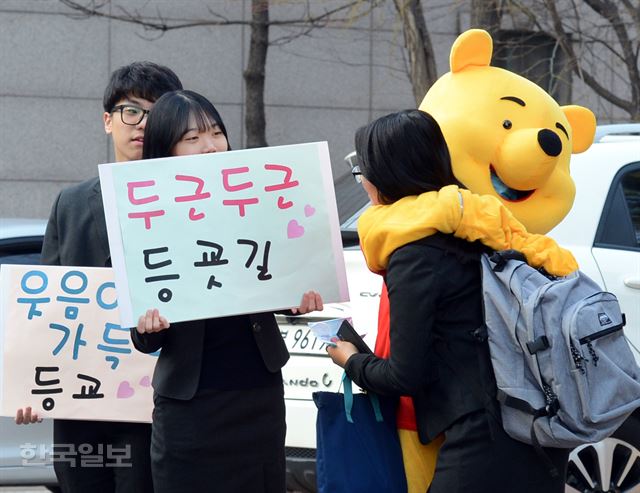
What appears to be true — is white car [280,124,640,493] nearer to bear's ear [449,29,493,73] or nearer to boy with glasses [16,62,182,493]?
A: boy with glasses [16,62,182,493]

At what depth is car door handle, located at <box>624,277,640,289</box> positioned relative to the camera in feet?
15.9

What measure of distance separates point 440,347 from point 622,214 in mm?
2479

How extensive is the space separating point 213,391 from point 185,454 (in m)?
0.20

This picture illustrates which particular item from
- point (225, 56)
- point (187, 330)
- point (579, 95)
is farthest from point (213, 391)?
point (579, 95)

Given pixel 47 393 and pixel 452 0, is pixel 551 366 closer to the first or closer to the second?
pixel 47 393

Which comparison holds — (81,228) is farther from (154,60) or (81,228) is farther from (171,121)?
(154,60)

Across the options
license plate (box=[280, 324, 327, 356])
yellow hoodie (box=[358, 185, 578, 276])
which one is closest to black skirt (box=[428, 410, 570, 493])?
yellow hoodie (box=[358, 185, 578, 276])

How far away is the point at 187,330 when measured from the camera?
10.4 feet

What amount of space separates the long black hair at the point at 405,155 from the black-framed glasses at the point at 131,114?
1006 millimetres

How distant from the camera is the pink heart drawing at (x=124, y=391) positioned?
3.51 m

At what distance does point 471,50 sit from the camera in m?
3.53

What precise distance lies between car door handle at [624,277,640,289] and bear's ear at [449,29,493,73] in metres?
1.68

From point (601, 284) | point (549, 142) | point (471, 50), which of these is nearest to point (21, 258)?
point (471, 50)

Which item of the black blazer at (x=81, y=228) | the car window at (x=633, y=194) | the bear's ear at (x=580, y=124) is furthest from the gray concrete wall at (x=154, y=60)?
the black blazer at (x=81, y=228)
